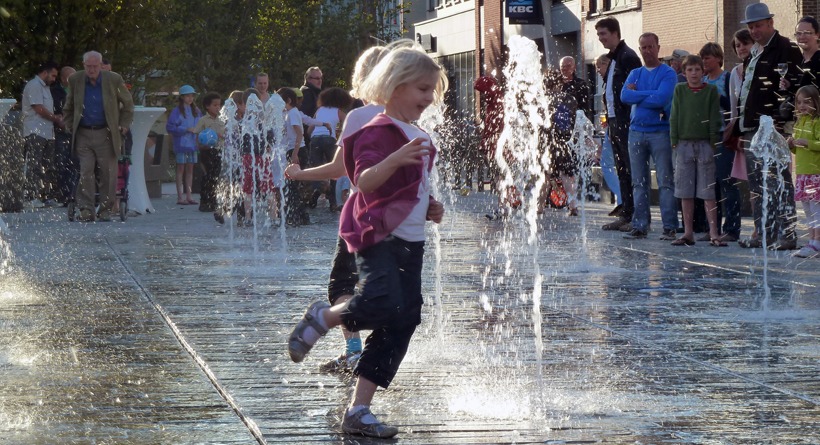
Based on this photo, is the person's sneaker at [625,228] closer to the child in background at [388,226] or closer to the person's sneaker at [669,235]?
the person's sneaker at [669,235]

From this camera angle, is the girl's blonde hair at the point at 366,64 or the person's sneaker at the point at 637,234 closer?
the girl's blonde hair at the point at 366,64

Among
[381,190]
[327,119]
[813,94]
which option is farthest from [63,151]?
[381,190]

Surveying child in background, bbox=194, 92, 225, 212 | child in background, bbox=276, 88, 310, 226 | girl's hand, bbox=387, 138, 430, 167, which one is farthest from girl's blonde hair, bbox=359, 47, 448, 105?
child in background, bbox=194, 92, 225, 212

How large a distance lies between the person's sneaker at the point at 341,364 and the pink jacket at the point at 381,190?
136cm

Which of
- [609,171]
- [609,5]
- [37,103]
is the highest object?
[609,5]

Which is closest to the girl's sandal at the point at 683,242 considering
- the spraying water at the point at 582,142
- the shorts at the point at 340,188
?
the spraying water at the point at 582,142

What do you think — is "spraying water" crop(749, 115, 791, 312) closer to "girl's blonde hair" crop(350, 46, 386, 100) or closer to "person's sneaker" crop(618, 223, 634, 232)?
"person's sneaker" crop(618, 223, 634, 232)

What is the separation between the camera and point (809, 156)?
12398 mm

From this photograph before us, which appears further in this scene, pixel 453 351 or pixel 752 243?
pixel 752 243

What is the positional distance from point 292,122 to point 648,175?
460 cm

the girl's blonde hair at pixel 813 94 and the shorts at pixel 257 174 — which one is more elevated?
the girl's blonde hair at pixel 813 94

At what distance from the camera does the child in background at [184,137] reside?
23.5 metres

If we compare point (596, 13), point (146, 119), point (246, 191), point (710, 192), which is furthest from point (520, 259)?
point (596, 13)

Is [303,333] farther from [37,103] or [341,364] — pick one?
[37,103]
